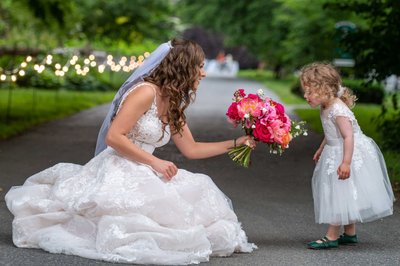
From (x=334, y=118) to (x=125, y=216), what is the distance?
1.79 m

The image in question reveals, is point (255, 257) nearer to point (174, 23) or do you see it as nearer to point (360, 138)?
point (360, 138)

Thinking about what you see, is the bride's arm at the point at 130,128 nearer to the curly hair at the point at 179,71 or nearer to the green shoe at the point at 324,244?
the curly hair at the point at 179,71

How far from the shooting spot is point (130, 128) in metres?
6.82

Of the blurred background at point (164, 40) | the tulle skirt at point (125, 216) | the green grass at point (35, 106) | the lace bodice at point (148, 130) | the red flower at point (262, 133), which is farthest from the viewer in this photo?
the green grass at point (35, 106)

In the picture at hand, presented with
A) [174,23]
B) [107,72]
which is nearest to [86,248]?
[174,23]

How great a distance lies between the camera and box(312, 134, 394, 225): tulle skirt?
284 inches

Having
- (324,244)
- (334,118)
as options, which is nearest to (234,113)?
(334,118)

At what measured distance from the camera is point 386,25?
1456 centimetres

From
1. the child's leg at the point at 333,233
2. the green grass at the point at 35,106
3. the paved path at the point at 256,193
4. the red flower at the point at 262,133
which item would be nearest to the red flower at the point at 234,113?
the red flower at the point at 262,133

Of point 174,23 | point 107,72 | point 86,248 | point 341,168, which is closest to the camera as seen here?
point 86,248

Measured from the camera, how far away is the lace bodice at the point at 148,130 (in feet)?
22.6

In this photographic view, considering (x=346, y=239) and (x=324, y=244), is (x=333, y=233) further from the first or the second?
(x=346, y=239)

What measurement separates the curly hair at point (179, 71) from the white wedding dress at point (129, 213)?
203 mm

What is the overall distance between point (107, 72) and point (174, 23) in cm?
765
